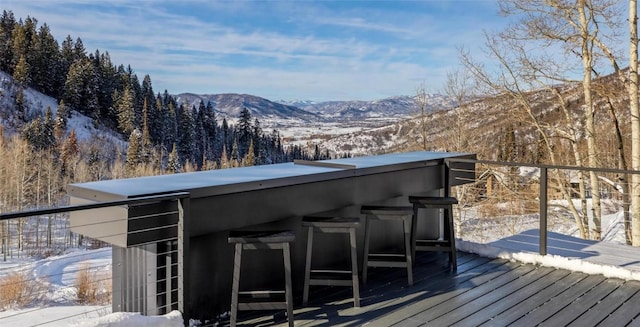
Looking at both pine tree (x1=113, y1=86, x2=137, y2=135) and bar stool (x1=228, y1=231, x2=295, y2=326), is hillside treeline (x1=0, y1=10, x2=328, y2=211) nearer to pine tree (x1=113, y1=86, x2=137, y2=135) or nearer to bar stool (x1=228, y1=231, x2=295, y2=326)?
pine tree (x1=113, y1=86, x2=137, y2=135)

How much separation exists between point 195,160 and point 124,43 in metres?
28.0

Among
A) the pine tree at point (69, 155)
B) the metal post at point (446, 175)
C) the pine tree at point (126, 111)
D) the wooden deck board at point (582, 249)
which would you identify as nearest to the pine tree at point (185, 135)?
the pine tree at point (126, 111)

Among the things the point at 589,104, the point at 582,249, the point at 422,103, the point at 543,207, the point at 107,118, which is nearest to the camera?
the point at 543,207

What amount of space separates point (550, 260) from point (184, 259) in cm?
292

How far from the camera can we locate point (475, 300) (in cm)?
289

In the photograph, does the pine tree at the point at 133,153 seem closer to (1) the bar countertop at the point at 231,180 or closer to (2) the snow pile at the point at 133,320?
(1) the bar countertop at the point at 231,180

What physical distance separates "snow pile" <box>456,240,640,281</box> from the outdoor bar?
129cm

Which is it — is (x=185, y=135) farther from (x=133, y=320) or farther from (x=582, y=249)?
(x=133, y=320)

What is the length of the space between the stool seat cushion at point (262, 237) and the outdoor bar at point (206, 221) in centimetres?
10

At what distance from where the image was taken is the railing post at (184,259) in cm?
225

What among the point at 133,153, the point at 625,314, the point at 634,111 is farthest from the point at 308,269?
the point at 133,153

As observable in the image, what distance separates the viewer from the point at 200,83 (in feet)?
236

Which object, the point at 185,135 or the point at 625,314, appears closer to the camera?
the point at 625,314

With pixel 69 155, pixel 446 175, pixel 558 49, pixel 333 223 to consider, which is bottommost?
pixel 333 223
